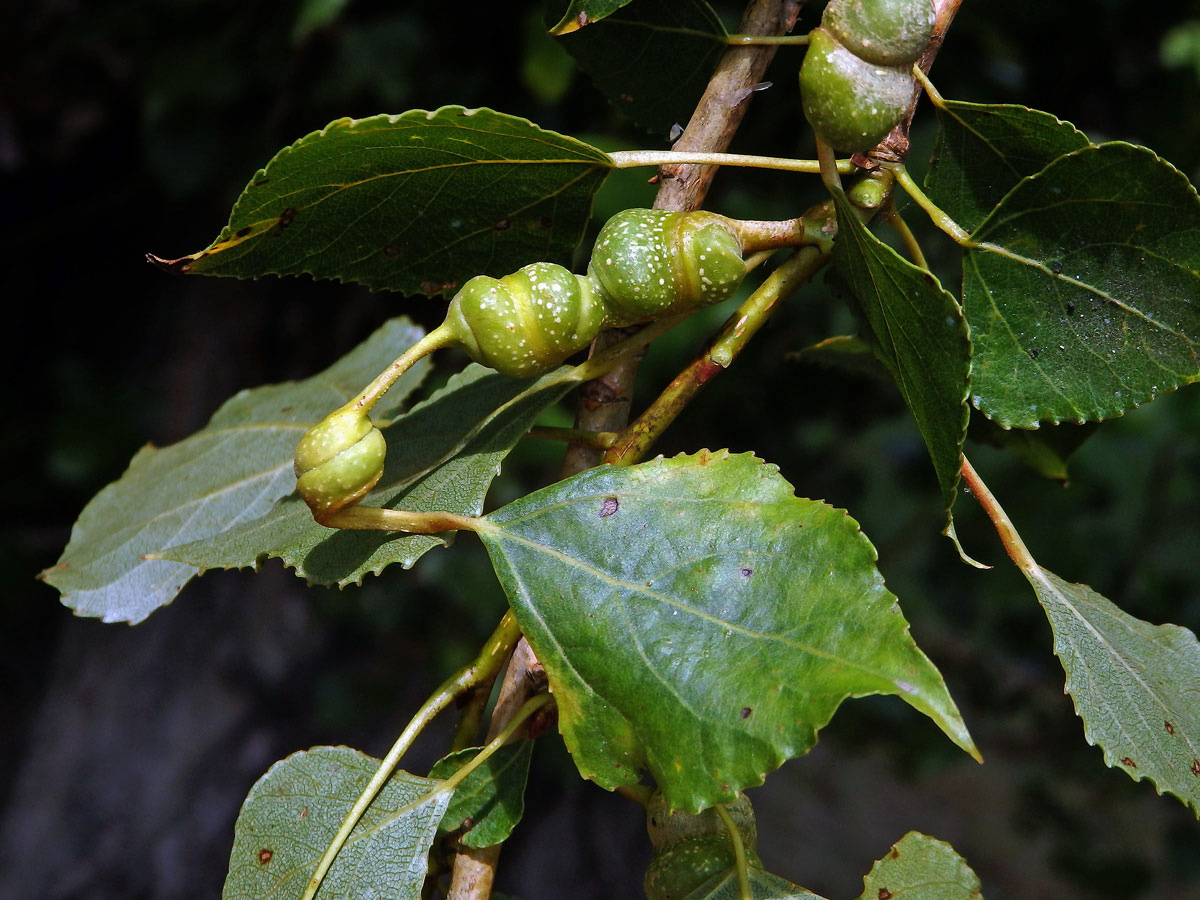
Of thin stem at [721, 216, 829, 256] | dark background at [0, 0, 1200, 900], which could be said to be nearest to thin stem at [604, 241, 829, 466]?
thin stem at [721, 216, 829, 256]

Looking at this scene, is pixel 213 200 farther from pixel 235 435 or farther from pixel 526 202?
pixel 526 202

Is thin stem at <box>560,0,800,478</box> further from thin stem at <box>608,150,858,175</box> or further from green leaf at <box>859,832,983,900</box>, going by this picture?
green leaf at <box>859,832,983,900</box>

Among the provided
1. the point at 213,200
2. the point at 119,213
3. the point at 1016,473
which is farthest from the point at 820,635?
the point at 119,213

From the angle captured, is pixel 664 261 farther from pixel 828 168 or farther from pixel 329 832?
pixel 329 832

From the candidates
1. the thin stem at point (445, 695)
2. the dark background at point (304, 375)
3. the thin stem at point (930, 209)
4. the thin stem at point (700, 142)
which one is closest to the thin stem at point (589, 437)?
the thin stem at point (700, 142)

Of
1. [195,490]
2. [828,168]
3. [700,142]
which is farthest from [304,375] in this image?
[828,168]

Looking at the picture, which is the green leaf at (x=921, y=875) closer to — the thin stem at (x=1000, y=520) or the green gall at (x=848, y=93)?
the thin stem at (x=1000, y=520)

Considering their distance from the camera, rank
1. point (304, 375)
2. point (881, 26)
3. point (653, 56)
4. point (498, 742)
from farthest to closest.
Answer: point (304, 375), point (653, 56), point (498, 742), point (881, 26)
